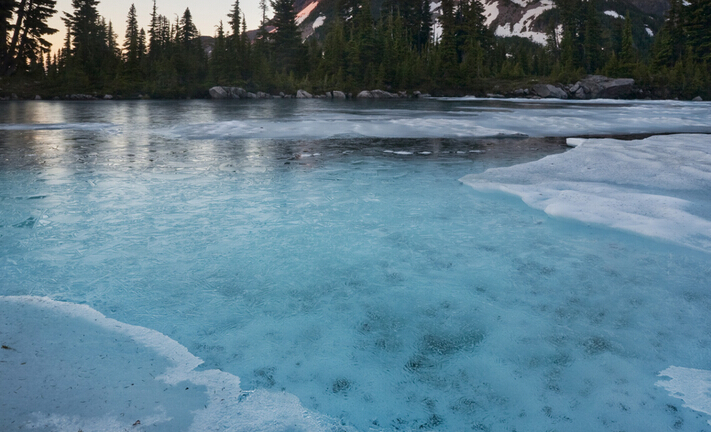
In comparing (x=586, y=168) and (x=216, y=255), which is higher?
(x=586, y=168)


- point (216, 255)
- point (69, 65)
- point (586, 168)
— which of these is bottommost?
point (216, 255)

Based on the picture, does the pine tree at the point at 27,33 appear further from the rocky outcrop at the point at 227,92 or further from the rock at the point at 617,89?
the rock at the point at 617,89

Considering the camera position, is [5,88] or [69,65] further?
[69,65]

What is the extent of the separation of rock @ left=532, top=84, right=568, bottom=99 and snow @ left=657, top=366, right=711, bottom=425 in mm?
64689

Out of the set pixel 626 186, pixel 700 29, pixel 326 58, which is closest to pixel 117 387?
pixel 626 186

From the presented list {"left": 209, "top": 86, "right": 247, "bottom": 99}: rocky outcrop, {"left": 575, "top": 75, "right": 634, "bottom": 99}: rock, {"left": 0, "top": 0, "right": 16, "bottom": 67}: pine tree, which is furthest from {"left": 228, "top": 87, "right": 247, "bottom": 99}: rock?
{"left": 575, "top": 75, "right": 634, "bottom": 99}: rock

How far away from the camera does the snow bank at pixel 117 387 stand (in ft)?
7.51

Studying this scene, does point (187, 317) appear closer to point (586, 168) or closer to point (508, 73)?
point (586, 168)

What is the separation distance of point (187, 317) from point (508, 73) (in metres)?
74.2

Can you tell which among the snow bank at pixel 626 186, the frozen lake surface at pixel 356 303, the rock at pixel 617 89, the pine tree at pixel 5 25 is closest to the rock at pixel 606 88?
the rock at pixel 617 89

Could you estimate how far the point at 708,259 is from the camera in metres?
4.58

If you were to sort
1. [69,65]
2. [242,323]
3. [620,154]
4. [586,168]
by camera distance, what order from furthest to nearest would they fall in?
1. [69,65]
2. [620,154]
3. [586,168]
4. [242,323]

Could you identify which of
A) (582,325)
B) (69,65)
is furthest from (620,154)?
(69,65)

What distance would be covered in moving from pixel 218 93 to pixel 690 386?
203 ft
